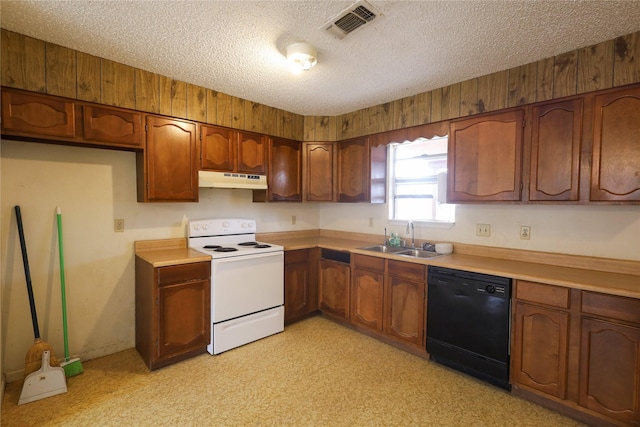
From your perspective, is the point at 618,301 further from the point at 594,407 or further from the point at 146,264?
the point at 146,264

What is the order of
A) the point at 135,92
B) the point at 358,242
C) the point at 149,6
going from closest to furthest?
1. the point at 149,6
2. the point at 135,92
3. the point at 358,242

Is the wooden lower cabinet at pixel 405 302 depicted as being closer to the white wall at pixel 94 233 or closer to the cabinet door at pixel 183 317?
the white wall at pixel 94 233

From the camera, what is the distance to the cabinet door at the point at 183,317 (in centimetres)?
249

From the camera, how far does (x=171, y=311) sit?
2.53 meters

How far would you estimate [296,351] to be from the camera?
2830 mm

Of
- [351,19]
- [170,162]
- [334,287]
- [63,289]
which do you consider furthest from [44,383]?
[351,19]

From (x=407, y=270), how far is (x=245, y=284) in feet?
4.98

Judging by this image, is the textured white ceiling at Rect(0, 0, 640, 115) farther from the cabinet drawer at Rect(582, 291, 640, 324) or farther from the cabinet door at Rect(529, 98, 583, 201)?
the cabinet drawer at Rect(582, 291, 640, 324)

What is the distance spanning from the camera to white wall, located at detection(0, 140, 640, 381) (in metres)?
2.27

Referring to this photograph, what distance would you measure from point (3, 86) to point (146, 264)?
1.51 metres

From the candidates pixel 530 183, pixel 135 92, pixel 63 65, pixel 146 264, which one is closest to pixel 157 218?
pixel 146 264

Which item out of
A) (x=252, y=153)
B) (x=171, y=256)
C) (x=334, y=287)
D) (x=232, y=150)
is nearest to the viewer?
(x=171, y=256)

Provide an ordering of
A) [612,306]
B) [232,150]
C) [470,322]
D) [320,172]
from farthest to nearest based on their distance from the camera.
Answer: [320,172], [232,150], [470,322], [612,306]

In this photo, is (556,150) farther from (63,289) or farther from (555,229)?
(63,289)
